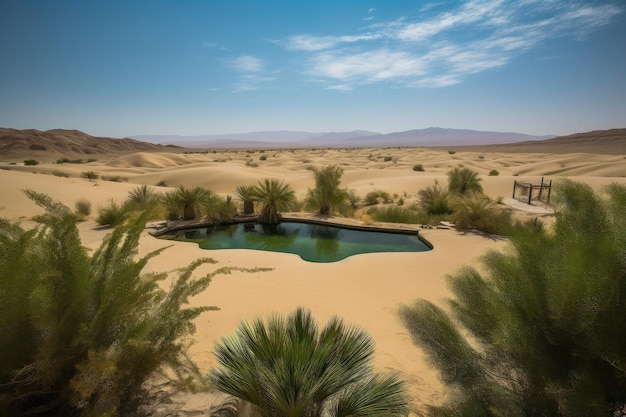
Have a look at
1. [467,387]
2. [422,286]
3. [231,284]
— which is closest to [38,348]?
[467,387]

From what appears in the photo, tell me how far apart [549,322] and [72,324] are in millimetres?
3470

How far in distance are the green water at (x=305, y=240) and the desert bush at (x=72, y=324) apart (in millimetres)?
5848

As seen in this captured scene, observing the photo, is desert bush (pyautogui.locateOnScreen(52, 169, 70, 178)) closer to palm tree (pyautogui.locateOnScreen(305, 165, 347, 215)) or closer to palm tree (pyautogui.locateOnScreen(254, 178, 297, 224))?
palm tree (pyautogui.locateOnScreen(254, 178, 297, 224))

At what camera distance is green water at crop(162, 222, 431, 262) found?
369 inches

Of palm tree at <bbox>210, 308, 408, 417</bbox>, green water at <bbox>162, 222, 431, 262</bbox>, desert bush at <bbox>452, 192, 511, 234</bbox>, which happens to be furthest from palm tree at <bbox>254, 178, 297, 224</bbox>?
palm tree at <bbox>210, 308, 408, 417</bbox>

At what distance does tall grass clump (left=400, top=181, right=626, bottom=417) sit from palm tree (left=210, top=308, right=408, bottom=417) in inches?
20.0

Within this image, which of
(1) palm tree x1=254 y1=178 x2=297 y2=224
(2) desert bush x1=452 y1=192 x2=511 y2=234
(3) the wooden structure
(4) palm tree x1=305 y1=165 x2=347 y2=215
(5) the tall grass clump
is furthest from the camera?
(3) the wooden structure

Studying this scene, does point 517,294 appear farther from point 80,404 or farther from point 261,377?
point 80,404

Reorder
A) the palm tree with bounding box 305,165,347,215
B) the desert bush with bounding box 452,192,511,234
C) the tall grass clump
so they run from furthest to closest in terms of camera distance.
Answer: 1. the palm tree with bounding box 305,165,347,215
2. the desert bush with bounding box 452,192,511,234
3. the tall grass clump

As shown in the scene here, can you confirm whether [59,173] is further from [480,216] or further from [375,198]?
[480,216]

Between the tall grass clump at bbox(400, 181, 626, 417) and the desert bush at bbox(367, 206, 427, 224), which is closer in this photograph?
the tall grass clump at bbox(400, 181, 626, 417)

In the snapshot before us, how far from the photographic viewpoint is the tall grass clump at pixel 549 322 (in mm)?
1965

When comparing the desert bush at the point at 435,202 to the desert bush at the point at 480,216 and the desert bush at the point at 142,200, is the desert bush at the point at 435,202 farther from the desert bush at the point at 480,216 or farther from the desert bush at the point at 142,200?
the desert bush at the point at 142,200

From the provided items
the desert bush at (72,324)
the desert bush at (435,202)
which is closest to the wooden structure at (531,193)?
the desert bush at (435,202)
